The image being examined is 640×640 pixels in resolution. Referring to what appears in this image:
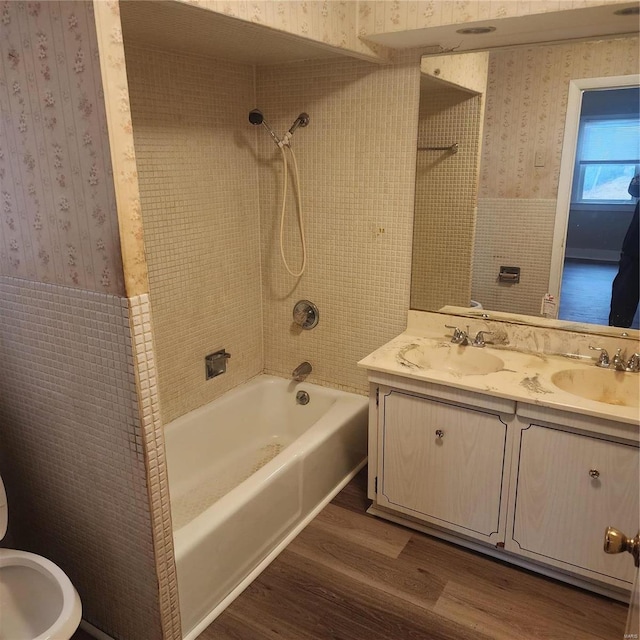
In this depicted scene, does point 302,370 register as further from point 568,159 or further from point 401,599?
point 568,159

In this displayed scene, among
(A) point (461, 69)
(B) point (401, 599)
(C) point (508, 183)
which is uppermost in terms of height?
(A) point (461, 69)

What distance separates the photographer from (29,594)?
1.61 meters

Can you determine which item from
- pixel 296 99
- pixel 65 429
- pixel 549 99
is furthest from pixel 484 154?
pixel 65 429

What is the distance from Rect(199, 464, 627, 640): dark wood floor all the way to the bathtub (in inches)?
4.3

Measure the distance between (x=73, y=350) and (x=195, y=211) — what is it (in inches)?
43.4

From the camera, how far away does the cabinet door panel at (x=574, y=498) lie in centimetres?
184

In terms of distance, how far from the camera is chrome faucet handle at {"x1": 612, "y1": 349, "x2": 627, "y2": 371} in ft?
6.85

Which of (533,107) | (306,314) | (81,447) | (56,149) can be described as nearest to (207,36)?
(56,149)

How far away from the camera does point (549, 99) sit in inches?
83.7

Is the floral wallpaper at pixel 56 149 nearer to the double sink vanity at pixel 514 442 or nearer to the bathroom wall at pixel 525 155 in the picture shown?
the double sink vanity at pixel 514 442

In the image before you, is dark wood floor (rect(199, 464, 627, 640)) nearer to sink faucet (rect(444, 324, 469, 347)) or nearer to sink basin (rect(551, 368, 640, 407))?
sink basin (rect(551, 368, 640, 407))

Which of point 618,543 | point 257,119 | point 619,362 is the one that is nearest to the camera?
point 618,543

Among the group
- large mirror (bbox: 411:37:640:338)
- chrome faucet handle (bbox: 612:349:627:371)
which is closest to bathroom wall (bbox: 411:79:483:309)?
large mirror (bbox: 411:37:640:338)

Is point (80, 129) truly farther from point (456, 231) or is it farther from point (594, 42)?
point (594, 42)
